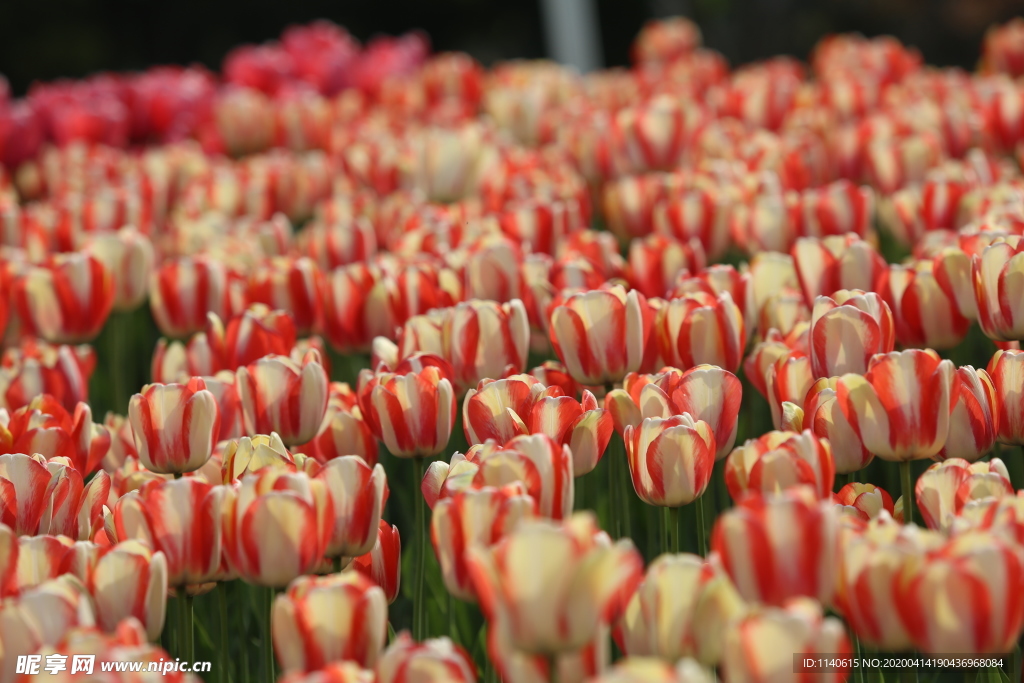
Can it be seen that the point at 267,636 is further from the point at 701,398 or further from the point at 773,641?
the point at 773,641

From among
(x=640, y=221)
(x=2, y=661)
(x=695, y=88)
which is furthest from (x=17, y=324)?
(x=695, y=88)

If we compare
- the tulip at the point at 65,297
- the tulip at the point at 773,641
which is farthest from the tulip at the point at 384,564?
the tulip at the point at 65,297

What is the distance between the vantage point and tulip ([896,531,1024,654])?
868 mm

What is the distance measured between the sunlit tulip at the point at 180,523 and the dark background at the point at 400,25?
10.4 metres

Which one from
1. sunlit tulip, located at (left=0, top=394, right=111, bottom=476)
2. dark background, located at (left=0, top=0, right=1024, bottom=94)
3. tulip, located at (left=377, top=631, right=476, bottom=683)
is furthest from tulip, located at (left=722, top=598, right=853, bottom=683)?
dark background, located at (left=0, top=0, right=1024, bottom=94)

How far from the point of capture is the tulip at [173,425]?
1387mm

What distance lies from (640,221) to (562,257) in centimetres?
59

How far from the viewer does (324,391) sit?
1503mm

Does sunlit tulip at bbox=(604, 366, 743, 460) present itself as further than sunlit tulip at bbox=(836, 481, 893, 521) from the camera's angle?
Yes

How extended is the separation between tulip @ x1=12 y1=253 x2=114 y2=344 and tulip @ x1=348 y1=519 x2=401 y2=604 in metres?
1.04

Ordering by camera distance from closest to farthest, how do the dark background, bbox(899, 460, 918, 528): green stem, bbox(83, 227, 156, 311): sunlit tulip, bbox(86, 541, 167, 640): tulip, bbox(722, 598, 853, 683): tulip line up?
bbox(722, 598, 853, 683): tulip, bbox(86, 541, 167, 640): tulip, bbox(899, 460, 918, 528): green stem, bbox(83, 227, 156, 311): sunlit tulip, the dark background

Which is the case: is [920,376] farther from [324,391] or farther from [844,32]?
[844,32]

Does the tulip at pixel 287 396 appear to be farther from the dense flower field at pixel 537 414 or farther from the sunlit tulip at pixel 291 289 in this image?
the sunlit tulip at pixel 291 289

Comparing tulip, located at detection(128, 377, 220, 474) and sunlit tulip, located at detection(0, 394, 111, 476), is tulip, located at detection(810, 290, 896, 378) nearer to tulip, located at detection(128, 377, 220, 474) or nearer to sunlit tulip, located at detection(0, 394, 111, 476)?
tulip, located at detection(128, 377, 220, 474)
